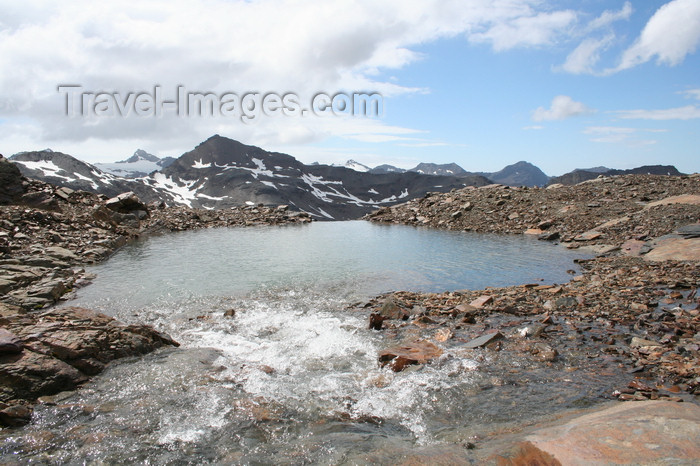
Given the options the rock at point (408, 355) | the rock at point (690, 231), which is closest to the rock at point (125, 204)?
the rock at point (408, 355)

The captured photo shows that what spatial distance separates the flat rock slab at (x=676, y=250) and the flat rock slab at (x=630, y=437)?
1713cm

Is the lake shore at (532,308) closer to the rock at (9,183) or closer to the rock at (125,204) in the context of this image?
the rock at (9,183)

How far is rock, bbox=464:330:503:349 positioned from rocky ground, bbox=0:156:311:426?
9.41m

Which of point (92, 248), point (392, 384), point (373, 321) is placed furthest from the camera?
point (92, 248)

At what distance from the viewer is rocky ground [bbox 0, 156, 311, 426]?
8.76 m

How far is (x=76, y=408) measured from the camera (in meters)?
8.16

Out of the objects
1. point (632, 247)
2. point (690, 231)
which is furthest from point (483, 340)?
point (690, 231)

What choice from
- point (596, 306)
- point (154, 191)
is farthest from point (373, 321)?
point (154, 191)

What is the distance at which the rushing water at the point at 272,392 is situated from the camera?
22.8 ft

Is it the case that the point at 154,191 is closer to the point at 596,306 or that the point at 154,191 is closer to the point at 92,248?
the point at 92,248

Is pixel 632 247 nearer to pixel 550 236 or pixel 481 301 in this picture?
pixel 550 236

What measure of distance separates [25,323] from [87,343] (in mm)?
2186

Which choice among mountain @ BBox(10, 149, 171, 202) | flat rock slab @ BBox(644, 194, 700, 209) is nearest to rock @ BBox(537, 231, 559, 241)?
flat rock slab @ BBox(644, 194, 700, 209)

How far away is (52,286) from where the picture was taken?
1700 cm
